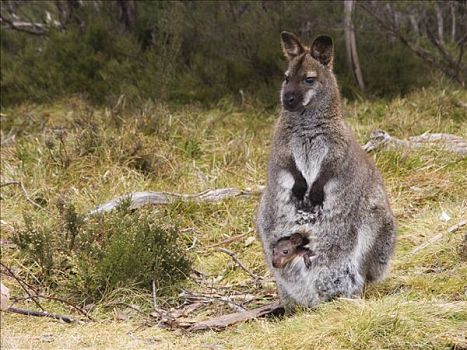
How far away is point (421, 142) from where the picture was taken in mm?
7398

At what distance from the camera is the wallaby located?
446cm

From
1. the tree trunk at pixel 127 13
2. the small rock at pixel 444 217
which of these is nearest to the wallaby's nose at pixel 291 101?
the small rock at pixel 444 217

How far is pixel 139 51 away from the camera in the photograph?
33.3 ft

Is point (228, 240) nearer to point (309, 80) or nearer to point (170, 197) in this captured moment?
point (170, 197)

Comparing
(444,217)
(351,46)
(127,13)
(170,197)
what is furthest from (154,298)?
(127,13)

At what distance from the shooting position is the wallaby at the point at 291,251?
14.6 feet

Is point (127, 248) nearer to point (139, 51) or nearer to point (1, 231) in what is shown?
point (1, 231)

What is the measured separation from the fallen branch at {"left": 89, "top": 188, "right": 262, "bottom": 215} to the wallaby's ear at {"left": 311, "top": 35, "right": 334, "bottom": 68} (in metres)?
2.10

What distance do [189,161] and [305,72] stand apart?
3094 mm

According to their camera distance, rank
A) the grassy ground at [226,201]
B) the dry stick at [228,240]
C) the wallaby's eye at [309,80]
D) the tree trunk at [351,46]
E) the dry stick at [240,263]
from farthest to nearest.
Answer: the tree trunk at [351,46] < the dry stick at [228,240] < the dry stick at [240,263] < the wallaby's eye at [309,80] < the grassy ground at [226,201]

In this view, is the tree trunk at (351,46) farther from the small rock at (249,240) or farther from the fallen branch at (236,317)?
→ the fallen branch at (236,317)

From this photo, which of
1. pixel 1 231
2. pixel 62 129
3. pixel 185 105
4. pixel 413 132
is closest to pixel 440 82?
pixel 413 132

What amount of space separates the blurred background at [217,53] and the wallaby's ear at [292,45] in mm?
4572

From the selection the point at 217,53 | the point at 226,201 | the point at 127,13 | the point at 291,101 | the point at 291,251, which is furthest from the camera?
the point at 127,13
